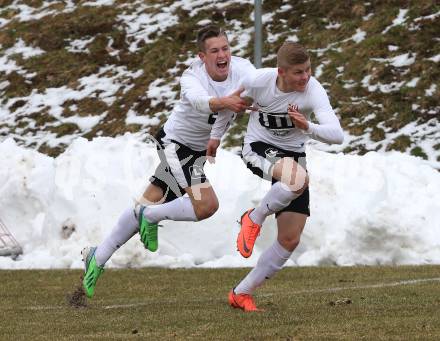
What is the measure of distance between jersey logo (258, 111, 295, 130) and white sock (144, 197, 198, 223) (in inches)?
35.7

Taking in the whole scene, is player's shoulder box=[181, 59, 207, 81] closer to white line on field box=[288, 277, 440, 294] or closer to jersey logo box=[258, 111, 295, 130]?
jersey logo box=[258, 111, 295, 130]

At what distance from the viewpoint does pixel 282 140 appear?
780 cm

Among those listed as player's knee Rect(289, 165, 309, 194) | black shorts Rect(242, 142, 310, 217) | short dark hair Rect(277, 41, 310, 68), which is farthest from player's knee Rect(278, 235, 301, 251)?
short dark hair Rect(277, 41, 310, 68)

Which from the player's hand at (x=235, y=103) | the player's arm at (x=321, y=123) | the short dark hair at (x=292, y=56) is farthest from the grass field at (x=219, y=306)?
the short dark hair at (x=292, y=56)

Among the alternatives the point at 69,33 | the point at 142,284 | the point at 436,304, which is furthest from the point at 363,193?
the point at 69,33

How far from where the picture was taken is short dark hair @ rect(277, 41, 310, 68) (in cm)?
739

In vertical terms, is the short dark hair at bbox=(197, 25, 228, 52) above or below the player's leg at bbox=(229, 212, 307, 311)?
above

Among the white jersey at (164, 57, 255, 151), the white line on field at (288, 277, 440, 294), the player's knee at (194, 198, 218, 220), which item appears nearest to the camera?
the white jersey at (164, 57, 255, 151)

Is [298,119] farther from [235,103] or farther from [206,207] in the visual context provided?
[206,207]

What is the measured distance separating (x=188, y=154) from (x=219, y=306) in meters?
1.17

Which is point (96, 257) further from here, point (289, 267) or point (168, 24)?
point (168, 24)

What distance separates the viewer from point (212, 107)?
775cm

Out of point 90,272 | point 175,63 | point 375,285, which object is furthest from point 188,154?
point 175,63

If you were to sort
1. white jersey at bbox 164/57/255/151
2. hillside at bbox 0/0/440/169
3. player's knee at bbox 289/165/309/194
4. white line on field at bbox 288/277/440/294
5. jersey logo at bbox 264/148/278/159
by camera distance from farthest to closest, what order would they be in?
hillside at bbox 0/0/440/169 < white line on field at bbox 288/277/440/294 < white jersey at bbox 164/57/255/151 < jersey logo at bbox 264/148/278/159 < player's knee at bbox 289/165/309/194
